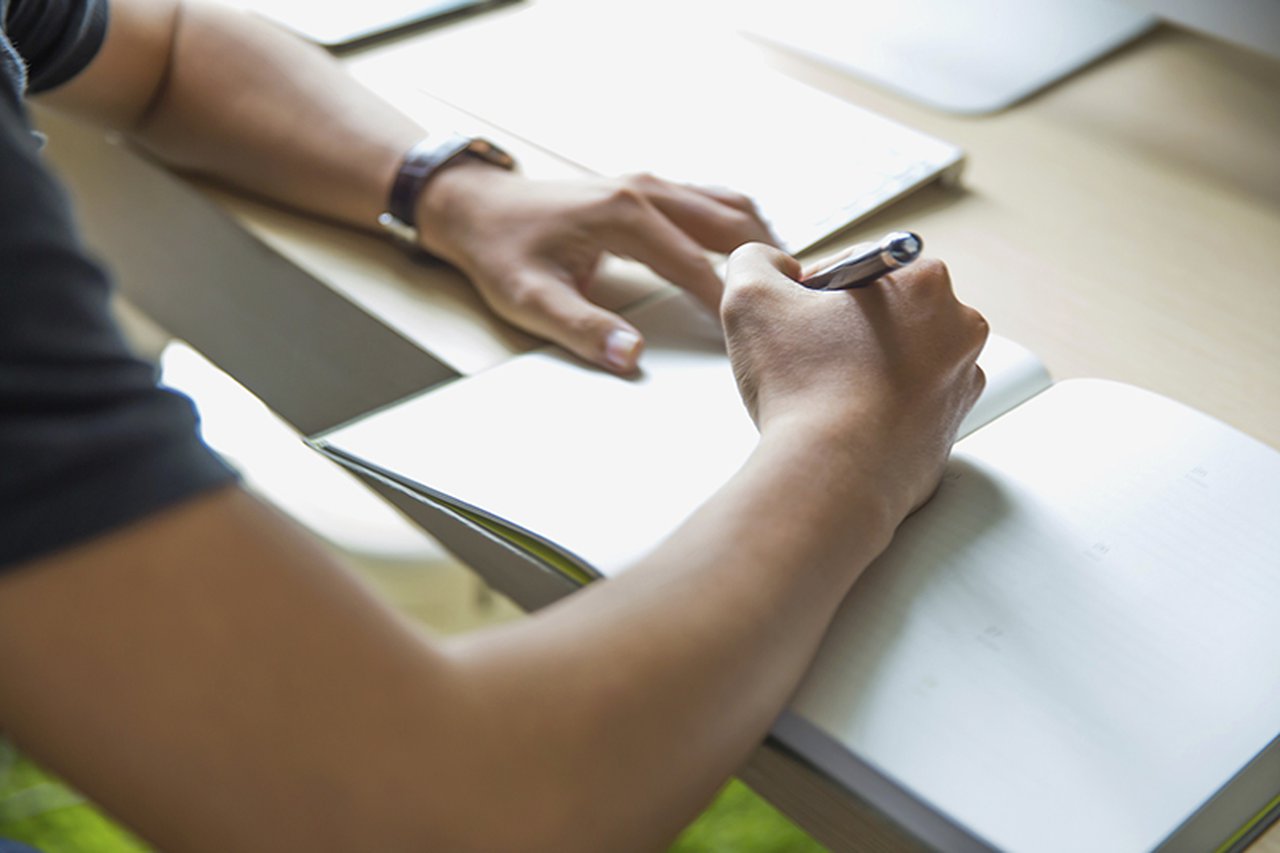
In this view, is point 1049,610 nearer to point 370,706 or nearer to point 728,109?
point 370,706

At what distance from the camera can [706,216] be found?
31.6 inches

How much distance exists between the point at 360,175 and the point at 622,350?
0.25 m

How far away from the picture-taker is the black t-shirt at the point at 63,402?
0.37 metres

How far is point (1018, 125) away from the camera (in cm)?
102

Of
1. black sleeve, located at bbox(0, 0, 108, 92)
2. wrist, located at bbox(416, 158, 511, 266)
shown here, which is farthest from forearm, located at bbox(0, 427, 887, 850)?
black sleeve, located at bbox(0, 0, 108, 92)

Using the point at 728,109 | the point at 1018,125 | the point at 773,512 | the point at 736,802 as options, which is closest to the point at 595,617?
the point at 773,512

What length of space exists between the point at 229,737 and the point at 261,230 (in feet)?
1.66

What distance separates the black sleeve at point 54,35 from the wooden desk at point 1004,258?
0.27 ft

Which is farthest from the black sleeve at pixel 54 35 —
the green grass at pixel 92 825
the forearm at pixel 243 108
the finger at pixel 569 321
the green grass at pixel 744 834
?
the green grass at pixel 744 834

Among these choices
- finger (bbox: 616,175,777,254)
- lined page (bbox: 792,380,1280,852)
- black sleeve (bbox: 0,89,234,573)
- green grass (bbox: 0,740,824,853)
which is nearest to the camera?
black sleeve (bbox: 0,89,234,573)

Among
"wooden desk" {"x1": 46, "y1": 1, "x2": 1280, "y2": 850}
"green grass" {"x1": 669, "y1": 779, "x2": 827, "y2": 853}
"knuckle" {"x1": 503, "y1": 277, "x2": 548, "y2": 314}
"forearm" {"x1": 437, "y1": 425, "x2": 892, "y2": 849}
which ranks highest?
"forearm" {"x1": 437, "y1": 425, "x2": 892, "y2": 849}

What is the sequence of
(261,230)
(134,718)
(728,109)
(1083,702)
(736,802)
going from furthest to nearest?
(736,802) < (728,109) < (261,230) < (1083,702) < (134,718)

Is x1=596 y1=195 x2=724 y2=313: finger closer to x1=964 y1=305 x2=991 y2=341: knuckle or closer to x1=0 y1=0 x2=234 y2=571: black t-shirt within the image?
x1=964 y1=305 x2=991 y2=341: knuckle

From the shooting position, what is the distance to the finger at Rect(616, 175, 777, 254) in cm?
80
